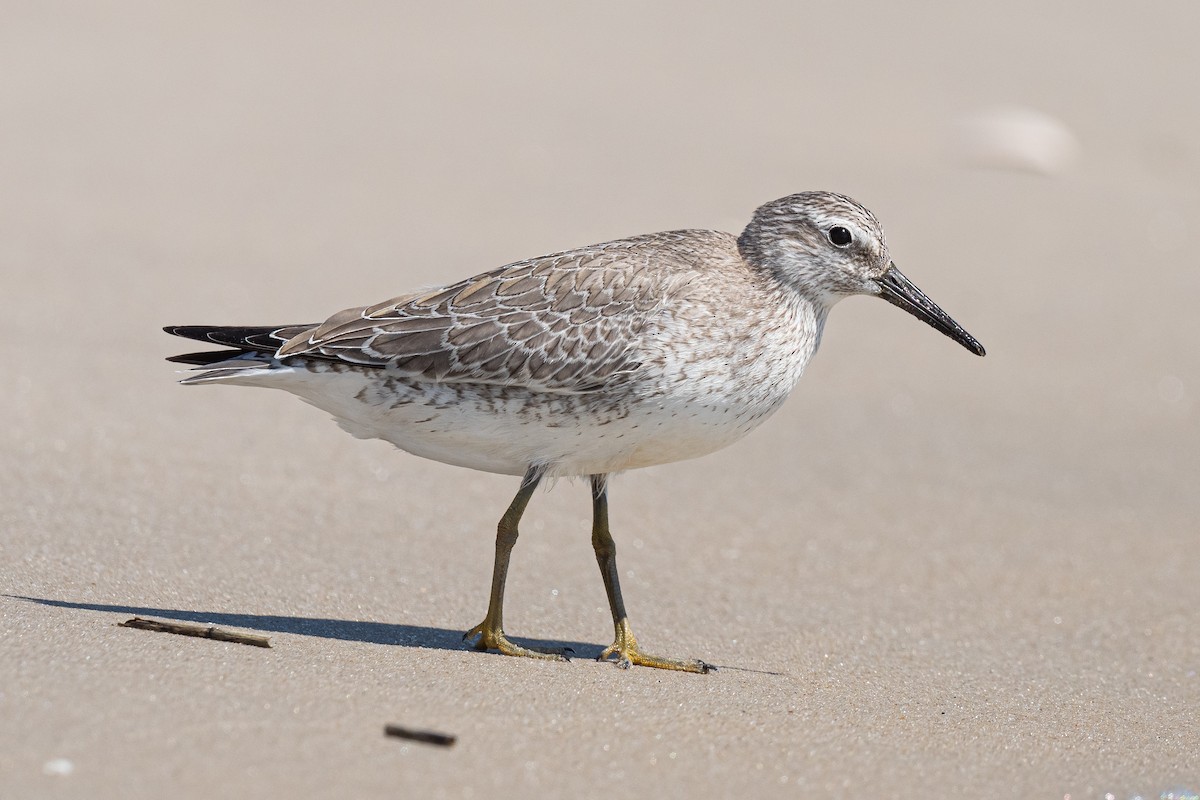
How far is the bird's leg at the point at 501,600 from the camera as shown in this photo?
550 cm

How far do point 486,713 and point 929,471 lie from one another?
4254 millimetres

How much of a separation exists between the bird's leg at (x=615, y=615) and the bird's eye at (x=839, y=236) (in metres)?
1.33

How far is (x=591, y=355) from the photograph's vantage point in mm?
5383

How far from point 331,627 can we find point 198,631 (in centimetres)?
67

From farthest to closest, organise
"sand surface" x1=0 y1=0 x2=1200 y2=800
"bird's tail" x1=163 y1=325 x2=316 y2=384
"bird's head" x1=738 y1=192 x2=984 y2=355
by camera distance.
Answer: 1. "bird's head" x1=738 y1=192 x2=984 y2=355
2. "bird's tail" x1=163 y1=325 x2=316 y2=384
3. "sand surface" x1=0 y1=0 x2=1200 y2=800

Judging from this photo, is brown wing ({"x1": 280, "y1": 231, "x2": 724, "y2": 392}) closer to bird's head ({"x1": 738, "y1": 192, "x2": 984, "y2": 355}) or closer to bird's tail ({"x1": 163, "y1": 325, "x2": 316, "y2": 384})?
bird's tail ({"x1": 163, "y1": 325, "x2": 316, "y2": 384})

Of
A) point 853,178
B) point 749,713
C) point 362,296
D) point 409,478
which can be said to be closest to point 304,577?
point 409,478

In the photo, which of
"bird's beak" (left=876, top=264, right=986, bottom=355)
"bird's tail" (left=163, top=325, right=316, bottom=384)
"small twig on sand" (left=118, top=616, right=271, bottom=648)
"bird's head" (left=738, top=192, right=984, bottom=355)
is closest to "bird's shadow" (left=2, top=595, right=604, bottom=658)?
"small twig on sand" (left=118, top=616, right=271, bottom=648)

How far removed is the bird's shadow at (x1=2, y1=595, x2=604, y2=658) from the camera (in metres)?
5.32

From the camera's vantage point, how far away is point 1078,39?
46.9 feet

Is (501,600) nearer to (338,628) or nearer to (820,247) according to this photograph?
(338,628)

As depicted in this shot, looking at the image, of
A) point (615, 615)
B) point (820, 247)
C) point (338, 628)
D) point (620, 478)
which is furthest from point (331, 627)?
point (820, 247)

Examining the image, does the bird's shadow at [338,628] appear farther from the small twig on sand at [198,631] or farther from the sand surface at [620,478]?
the small twig on sand at [198,631]

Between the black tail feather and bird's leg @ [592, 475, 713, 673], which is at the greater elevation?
the black tail feather
